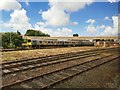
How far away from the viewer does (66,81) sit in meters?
8.91

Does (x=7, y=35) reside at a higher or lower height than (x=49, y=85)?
higher

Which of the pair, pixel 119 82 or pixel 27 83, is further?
pixel 119 82

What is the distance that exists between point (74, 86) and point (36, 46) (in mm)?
36040

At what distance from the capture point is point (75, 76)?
10.1 m

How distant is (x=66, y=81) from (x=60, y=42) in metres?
45.8

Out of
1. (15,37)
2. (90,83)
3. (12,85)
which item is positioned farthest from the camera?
(15,37)

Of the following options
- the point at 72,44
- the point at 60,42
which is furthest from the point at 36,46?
the point at 72,44

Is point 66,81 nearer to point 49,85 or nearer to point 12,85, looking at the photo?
point 49,85

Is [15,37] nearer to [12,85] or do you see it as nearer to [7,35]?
[7,35]

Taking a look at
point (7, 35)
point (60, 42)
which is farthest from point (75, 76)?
point (60, 42)

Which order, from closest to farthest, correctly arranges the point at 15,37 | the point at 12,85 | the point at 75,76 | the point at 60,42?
the point at 12,85
the point at 75,76
the point at 15,37
the point at 60,42

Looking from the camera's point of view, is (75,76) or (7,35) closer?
(75,76)

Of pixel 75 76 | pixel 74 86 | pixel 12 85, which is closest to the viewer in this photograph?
pixel 12 85

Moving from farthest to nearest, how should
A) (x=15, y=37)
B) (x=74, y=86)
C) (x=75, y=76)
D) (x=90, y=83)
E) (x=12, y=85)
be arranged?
1. (x=15, y=37)
2. (x=75, y=76)
3. (x=90, y=83)
4. (x=74, y=86)
5. (x=12, y=85)
